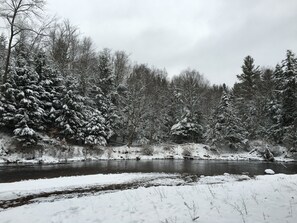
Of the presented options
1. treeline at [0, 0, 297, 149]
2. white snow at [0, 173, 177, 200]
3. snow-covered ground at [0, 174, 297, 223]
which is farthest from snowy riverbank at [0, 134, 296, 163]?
snow-covered ground at [0, 174, 297, 223]

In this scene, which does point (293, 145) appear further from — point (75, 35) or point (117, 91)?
point (75, 35)

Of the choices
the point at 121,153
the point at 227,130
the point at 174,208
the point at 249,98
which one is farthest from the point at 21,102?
→ the point at 249,98

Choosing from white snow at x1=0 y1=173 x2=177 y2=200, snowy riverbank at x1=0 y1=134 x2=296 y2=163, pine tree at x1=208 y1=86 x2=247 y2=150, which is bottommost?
white snow at x1=0 y1=173 x2=177 y2=200

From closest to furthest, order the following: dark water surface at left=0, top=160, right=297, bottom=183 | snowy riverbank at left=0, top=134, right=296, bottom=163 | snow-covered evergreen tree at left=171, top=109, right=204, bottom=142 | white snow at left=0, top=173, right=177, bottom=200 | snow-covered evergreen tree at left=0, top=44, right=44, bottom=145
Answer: white snow at left=0, top=173, right=177, bottom=200, dark water surface at left=0, top=160, right=297, bottom=183, snowy riverbank at left=0, top=134, right=296, bottom=163, snow-covered evergreen tree at left=0, top=44, right=44, bottom=145, snow-covered evergreen tree at left=171, top=109, right=204, bottom=142

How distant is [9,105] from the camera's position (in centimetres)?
2573

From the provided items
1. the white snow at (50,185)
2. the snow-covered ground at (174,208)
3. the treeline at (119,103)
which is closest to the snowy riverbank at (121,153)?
the treeline at (119,103)

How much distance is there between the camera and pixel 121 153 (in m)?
31.3

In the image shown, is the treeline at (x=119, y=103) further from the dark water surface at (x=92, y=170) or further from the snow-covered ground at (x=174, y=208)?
the snow-covered ground at (x=174, y=208)

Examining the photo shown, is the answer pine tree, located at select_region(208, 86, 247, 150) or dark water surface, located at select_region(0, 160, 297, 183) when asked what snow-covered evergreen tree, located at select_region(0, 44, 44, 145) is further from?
pine tree, located at select_region(208, 86, 247, 150)

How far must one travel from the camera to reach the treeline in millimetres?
27000

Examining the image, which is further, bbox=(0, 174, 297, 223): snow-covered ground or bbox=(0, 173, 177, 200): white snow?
bbox=(0, 173, 177, 200): white snow

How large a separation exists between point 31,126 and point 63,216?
22.4 m

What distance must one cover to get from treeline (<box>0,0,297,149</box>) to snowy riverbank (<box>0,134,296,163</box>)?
1144mm

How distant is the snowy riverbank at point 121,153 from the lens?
24438mm
